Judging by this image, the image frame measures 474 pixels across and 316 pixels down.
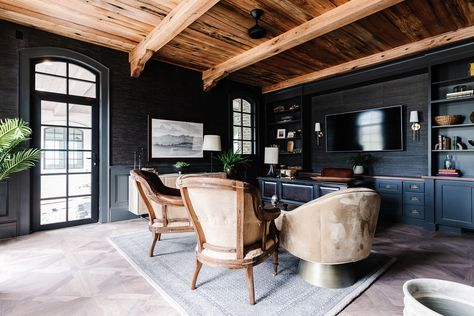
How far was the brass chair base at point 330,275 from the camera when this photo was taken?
6.55 feet

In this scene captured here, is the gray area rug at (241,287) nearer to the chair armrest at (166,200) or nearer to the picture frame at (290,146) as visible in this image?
the chair armrest at (166,200)

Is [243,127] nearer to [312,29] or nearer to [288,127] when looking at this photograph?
[288,127]

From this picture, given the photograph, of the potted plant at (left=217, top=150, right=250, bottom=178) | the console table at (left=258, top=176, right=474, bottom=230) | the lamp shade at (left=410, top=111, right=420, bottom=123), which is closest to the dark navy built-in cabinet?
the console table at (left=258, top=176, right=474, bottom=230)

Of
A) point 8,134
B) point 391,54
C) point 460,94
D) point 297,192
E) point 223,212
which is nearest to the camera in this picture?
point 223,212

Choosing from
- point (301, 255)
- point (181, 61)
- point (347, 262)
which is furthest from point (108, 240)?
point (181, 61)

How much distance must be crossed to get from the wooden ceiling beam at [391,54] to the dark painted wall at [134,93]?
171cm

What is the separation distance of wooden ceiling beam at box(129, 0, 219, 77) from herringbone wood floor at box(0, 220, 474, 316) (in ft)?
8.92

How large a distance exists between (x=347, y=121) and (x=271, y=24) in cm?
267

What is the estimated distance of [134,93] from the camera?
4387mm

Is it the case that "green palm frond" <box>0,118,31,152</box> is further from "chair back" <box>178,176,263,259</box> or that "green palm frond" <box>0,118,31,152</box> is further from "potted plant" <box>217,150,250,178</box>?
"potted plant" <box>217,150,250,178</box>

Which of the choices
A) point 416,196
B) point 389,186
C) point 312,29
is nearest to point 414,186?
point 416,196

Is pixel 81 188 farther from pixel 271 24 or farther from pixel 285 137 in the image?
pixel 285 137

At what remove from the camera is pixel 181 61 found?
4.71m

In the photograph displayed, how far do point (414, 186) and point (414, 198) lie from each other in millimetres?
188
